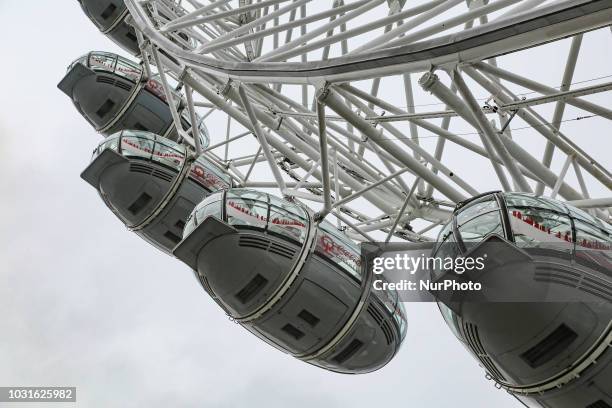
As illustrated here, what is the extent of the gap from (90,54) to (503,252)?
1460 centimetres

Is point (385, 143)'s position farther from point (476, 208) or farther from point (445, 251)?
point (445, 251)

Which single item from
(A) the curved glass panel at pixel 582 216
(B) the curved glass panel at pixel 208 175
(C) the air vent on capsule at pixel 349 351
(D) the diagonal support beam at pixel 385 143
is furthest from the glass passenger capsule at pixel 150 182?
(A) the curved glass panel at pixel 582 216

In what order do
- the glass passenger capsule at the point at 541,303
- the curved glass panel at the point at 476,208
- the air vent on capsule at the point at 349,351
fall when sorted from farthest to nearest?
the air vent on capsule at the point at 349,351
the curved glass panel at the point at 476,208
the glass passenger capsule at the point at 541,303

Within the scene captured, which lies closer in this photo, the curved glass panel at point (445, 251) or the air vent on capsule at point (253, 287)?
the curved glass panel at point (445, 251)

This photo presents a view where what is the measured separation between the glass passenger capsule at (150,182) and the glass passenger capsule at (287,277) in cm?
374

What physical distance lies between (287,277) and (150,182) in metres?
5.48

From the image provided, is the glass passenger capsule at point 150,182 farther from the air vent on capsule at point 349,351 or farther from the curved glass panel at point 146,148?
the air vent on capsule at point 349,351

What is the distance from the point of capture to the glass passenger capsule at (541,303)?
32.7 ft

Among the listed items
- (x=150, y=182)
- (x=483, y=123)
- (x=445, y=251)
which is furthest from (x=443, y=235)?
(x=150, y=182)

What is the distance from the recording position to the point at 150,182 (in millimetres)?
17531

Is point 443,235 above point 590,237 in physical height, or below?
below

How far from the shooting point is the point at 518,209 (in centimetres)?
1086

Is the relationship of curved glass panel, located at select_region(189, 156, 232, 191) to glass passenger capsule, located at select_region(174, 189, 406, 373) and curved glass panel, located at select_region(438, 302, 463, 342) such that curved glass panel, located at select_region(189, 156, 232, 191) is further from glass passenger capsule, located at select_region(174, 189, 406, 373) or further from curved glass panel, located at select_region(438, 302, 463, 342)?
curved glass panel, located at select_region(438, 302, 463, 342)

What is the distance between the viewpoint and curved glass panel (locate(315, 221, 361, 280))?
13.5 m
